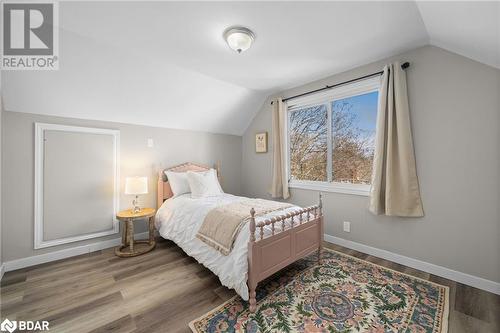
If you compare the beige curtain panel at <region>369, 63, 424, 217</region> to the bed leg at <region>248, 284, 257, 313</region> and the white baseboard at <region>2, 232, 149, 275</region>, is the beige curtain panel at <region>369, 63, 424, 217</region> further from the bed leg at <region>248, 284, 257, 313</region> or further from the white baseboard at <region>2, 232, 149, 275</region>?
the white baseboard at <region>2, 232, 149, 275</region>

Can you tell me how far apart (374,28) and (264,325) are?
2802 mm

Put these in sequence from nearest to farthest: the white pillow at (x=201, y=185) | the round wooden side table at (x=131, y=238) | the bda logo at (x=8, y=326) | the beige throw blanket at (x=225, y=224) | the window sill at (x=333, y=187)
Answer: the bda logo at (x=8, y=326) → the beige throw blanket at (x=225, y=224) → the round wooden side table at (x=131, y=238) → the window sill at (x=333, y=187) → the white pillow at (x=201, y=185)

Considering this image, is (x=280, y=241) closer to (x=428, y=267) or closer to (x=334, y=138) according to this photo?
(x=428, y=267)

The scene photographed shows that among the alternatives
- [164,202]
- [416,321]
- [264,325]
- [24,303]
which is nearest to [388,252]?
[416,321]

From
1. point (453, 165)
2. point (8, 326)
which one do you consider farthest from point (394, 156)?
point (8, 326)

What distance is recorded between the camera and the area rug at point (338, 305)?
1551 mm

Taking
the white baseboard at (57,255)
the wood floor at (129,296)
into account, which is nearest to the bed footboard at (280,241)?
the wood floor at (129,296)

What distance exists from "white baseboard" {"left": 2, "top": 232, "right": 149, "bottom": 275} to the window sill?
2938 mm

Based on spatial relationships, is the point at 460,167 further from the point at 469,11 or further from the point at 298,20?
the point at 298,20

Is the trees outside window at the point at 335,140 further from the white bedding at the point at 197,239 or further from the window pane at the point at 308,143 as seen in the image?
the white bedding at the point at 197,239

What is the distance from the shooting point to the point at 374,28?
1.99 m

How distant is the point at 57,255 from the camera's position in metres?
2.59

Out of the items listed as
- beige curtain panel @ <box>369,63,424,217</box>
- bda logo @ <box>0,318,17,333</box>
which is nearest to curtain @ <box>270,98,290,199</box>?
beige curtain panel @ <box>369,63,424,217</box>

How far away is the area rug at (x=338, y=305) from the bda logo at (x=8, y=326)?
1327 millimetres
